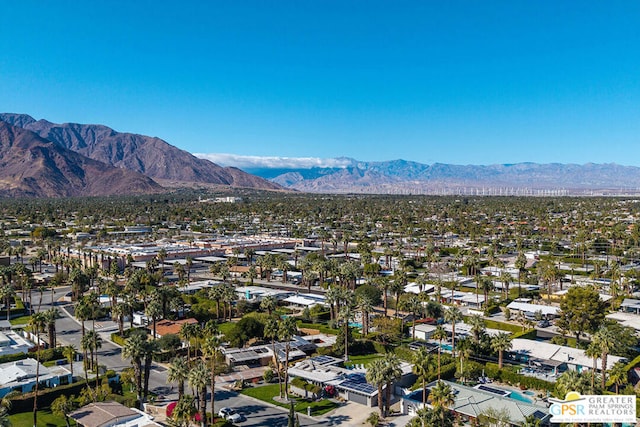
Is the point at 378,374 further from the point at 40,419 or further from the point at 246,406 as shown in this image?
the point at 40,419

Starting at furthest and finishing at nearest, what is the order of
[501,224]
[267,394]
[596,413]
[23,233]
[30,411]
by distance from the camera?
1. [501,224]
2. [23,233]
3. [267,394]
4. [30,411]
5. [596,413]

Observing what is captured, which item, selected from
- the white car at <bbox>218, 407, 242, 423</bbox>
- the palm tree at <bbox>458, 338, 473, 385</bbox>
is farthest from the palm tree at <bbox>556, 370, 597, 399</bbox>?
the white car at <bbox>218, 407, 242, 423</bbox>

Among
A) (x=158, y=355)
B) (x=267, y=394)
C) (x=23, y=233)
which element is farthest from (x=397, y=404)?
(x=23, y=233)

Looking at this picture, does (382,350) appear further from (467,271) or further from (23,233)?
(23,233)

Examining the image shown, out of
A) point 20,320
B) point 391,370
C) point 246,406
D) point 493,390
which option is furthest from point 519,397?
point 20,320

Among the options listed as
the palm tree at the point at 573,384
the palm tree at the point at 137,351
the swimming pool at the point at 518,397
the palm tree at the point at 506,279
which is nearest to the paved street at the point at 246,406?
the palm tree at the point at 137,351
